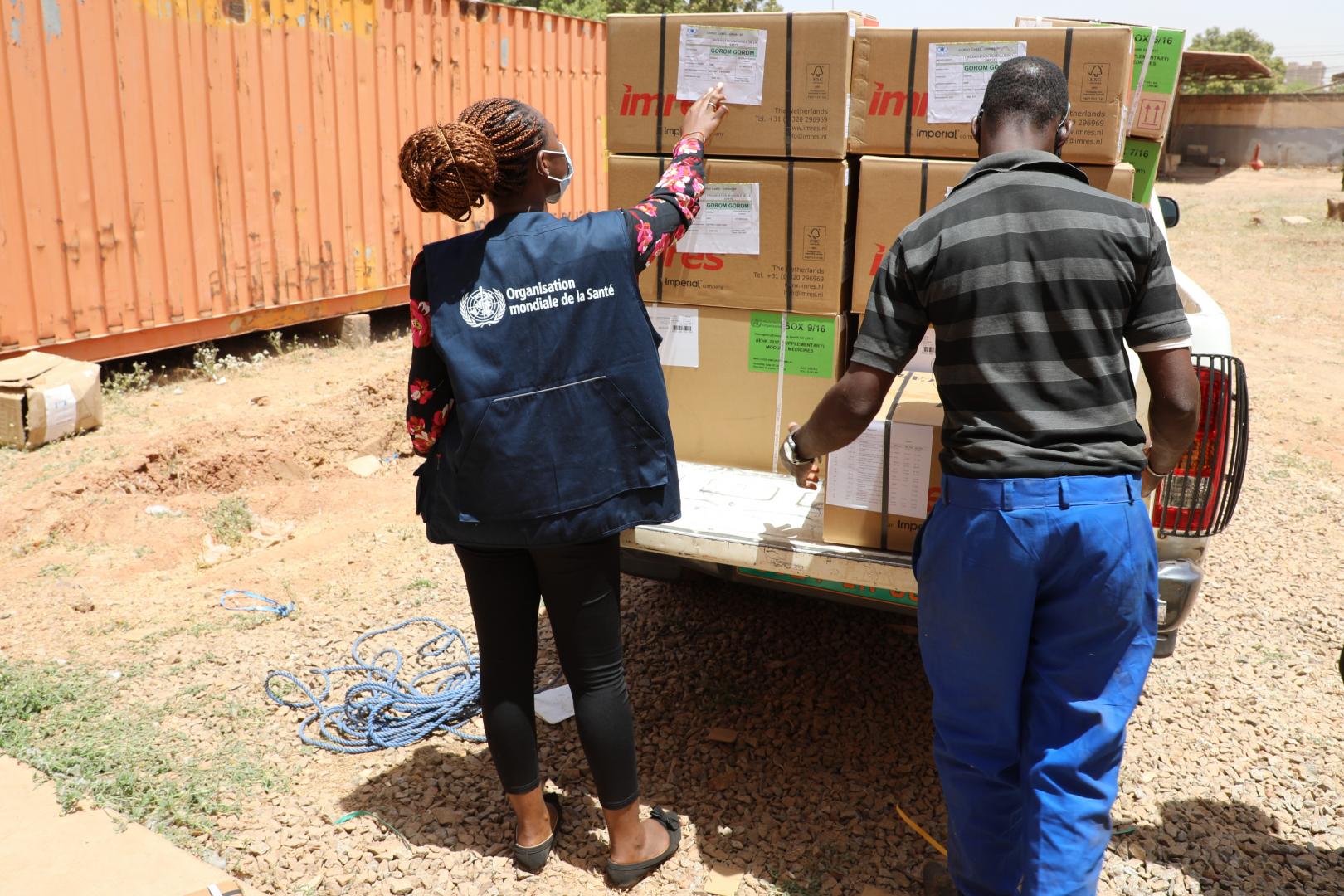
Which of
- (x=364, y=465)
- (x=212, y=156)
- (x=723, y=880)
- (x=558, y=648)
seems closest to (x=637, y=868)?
(x=723, y=880)

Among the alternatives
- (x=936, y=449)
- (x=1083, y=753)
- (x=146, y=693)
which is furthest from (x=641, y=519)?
(x=146, y=693)

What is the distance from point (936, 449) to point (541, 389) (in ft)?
3.35

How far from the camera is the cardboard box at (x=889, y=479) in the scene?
2707 mm

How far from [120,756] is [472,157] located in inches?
86.1

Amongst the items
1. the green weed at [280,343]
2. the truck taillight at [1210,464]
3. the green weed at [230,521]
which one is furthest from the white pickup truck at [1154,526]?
the green weed at [280,343]

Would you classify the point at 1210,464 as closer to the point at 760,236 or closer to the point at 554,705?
the point at 760,236

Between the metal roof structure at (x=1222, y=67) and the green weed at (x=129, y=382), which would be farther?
the metal roof structure at (x=1222, y=67)

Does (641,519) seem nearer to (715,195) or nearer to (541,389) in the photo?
(541,389)

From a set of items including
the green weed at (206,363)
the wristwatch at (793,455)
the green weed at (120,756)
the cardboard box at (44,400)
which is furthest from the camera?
the green weed at (206,363)

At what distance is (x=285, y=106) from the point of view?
8.12 metres

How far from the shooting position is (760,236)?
10.3ft

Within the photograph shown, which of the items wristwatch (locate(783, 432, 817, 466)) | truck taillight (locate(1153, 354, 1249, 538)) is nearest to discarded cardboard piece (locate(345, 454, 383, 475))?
wristwatch (locate(783, 432, 817, 466))

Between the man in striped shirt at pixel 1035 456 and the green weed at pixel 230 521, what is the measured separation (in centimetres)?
396

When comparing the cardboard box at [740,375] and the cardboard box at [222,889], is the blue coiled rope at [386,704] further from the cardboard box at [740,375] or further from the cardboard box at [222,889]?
the cardboard box at [740,375]
